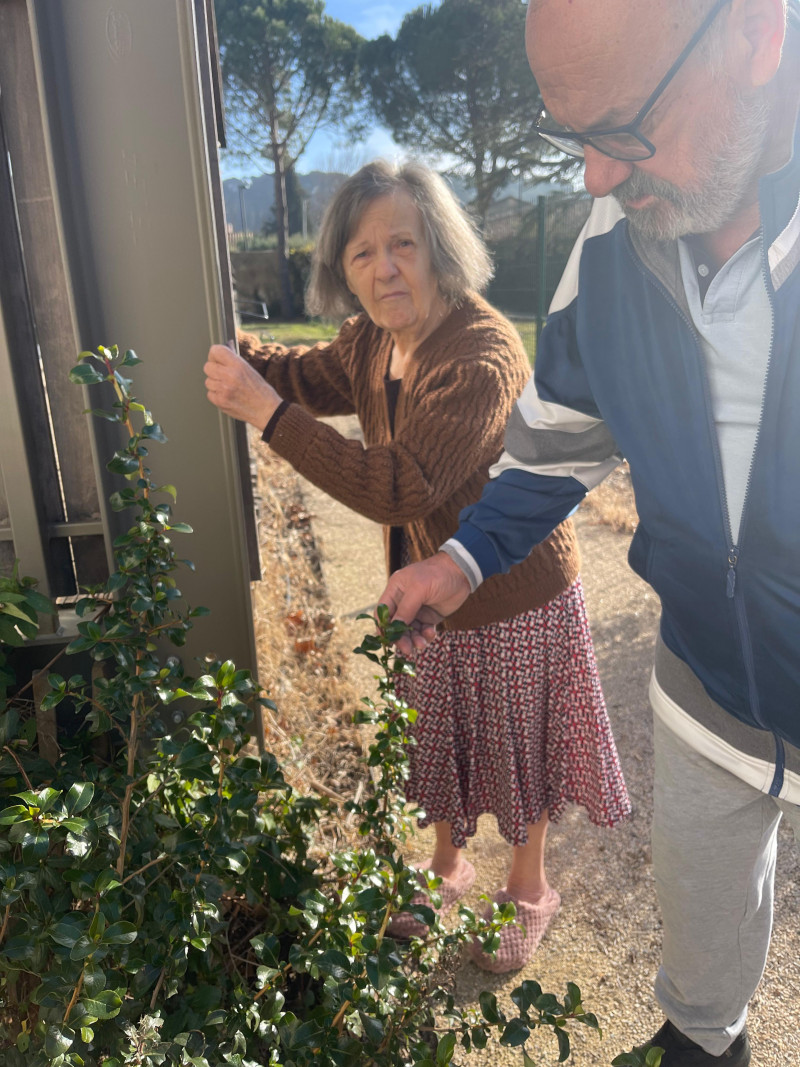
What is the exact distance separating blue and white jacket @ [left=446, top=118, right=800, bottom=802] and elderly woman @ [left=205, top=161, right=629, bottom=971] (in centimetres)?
34

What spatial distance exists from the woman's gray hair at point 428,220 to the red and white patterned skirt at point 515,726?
0.89m

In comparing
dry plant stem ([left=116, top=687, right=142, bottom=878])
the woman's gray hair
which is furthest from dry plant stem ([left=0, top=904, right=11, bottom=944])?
the woman's gray hair

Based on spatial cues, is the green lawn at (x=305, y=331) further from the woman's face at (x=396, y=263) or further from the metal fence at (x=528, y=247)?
the woman's face at (x=396, y=263)

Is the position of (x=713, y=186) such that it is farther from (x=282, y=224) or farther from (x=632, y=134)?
(x=282, y=224)

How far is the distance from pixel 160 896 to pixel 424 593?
2.38 ft

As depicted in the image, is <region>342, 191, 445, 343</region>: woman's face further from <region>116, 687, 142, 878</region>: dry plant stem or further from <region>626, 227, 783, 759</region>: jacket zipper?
<region>116, 687, 142, 878</region>: dry plant stem

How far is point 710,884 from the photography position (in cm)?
163

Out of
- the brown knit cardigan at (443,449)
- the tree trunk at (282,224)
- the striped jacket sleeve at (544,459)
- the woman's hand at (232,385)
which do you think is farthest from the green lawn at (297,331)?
the striped jacket sleeve at (544,459)

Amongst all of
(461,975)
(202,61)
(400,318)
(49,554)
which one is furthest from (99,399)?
(461,975)

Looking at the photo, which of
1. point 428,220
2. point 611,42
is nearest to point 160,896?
point 611,42

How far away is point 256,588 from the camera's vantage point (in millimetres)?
4137

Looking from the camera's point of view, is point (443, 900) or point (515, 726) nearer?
point (515, 726)

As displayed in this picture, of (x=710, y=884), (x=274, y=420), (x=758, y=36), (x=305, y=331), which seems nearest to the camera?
(x=758, y=36)

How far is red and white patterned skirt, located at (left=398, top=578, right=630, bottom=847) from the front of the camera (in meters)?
2.24
